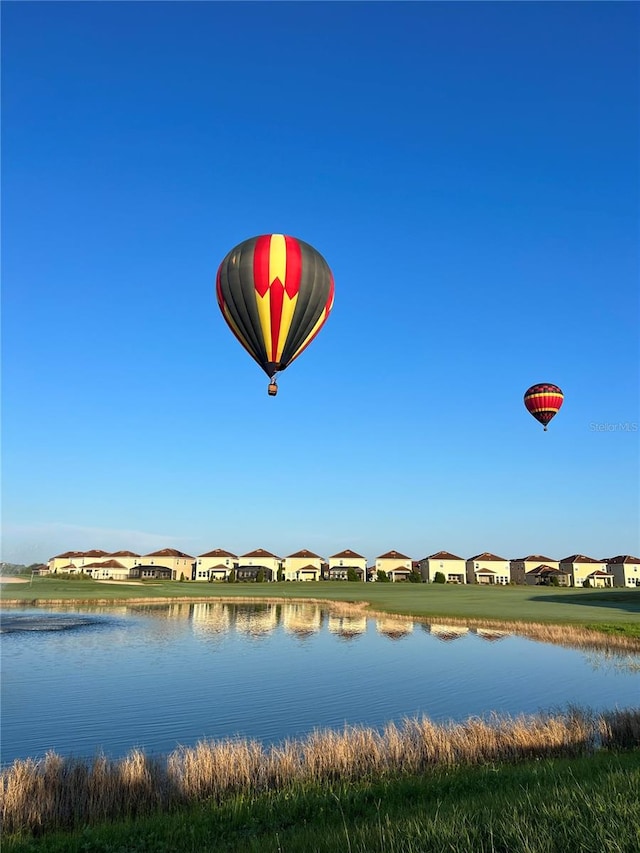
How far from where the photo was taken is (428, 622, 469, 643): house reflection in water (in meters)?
42.7

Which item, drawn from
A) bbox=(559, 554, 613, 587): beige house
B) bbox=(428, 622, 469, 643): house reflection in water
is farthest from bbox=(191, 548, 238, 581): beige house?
bbox=(428, 622, 469, 643): house reflection in water

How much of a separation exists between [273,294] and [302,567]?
11330 cm

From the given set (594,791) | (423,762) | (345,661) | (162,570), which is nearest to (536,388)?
(345,661)

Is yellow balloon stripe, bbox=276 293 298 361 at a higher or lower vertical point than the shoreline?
higher

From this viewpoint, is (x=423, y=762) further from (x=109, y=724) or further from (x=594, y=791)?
(x=109, y=724)

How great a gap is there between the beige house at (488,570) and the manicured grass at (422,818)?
12169cm

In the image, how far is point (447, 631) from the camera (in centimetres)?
4606

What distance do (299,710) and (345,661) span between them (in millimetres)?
11229

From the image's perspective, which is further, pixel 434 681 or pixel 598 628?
pixel 598 628

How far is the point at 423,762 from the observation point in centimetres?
1403

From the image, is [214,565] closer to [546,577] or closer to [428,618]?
[546,577]

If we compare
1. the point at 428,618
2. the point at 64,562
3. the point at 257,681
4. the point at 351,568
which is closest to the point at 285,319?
the point at 257,681

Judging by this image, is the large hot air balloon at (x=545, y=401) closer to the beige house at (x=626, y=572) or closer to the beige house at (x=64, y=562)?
the beige house at (x=626, y=572)

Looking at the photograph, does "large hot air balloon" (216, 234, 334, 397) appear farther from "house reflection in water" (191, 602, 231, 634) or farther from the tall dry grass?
"house reflection in water" (191, 602, 231, 634)
